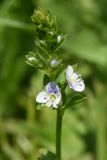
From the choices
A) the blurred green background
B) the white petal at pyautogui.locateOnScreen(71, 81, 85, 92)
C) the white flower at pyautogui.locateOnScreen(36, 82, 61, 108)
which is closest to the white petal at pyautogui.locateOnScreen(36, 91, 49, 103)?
the white flower at pyautogui.locateOnScreen(36, 82, 61, 108)

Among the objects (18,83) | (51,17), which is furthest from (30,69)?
(51,17)

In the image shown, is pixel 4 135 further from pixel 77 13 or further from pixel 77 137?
pixel 77 13

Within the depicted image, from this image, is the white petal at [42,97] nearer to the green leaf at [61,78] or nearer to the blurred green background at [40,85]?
the green leaf at [61,78]

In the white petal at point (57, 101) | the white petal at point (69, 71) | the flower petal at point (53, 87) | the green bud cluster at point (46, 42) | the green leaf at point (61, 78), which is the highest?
the green bud cluster at point (46, 42)

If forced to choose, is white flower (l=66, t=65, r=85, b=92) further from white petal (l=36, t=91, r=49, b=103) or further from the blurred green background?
the blurred green background

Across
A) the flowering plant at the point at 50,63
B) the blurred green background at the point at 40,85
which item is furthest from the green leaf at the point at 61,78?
the blurred green background at the point at 40,85

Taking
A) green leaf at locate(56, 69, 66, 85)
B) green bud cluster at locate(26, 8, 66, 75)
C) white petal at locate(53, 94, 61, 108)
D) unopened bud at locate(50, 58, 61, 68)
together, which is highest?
green bud cluster at locate(26, 8, 66, 75)

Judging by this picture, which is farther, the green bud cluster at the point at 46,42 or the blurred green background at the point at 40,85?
the blurred green background at the point at 40,85
